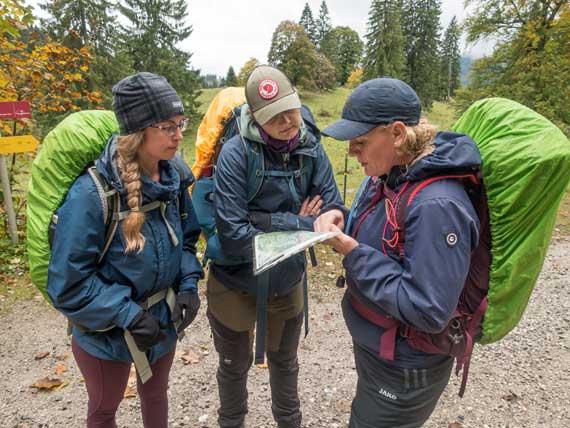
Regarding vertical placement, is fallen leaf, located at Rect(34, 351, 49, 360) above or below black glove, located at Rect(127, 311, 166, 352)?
below

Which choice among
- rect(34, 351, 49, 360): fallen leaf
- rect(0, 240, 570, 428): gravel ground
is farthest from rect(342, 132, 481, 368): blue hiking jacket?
rect(34, 351, 49, 360): fallen leaf

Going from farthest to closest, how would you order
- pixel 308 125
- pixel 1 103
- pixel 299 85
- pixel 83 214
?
1. pixel 299 85
2. pixel 1 103
3. pixel 308 125
4. pixel 83 214

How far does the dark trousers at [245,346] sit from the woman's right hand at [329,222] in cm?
79

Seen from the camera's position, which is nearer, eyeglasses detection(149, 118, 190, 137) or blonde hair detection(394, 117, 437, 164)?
blonde hair detection(394, 117, 437, 164)

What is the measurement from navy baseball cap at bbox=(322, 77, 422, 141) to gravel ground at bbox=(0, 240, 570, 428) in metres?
2.64

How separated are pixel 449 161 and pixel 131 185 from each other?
1.58 metres

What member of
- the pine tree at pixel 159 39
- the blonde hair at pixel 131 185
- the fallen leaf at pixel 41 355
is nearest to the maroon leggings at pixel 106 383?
the blonde hair at pixel 131 185

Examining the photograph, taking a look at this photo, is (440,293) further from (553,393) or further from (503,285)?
(553,393)

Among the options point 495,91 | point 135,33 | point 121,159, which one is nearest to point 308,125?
point 121,159

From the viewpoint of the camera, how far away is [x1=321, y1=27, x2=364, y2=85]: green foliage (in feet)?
226

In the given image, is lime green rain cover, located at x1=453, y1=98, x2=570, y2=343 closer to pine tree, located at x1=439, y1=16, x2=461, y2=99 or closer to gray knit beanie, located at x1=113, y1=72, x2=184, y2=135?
gray knit beanie, located at x1=113, y1=72, x2=184, y2=135

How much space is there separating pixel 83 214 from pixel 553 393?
433 cm

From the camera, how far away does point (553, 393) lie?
3.68 m

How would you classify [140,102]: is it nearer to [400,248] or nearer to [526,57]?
[400,248]
